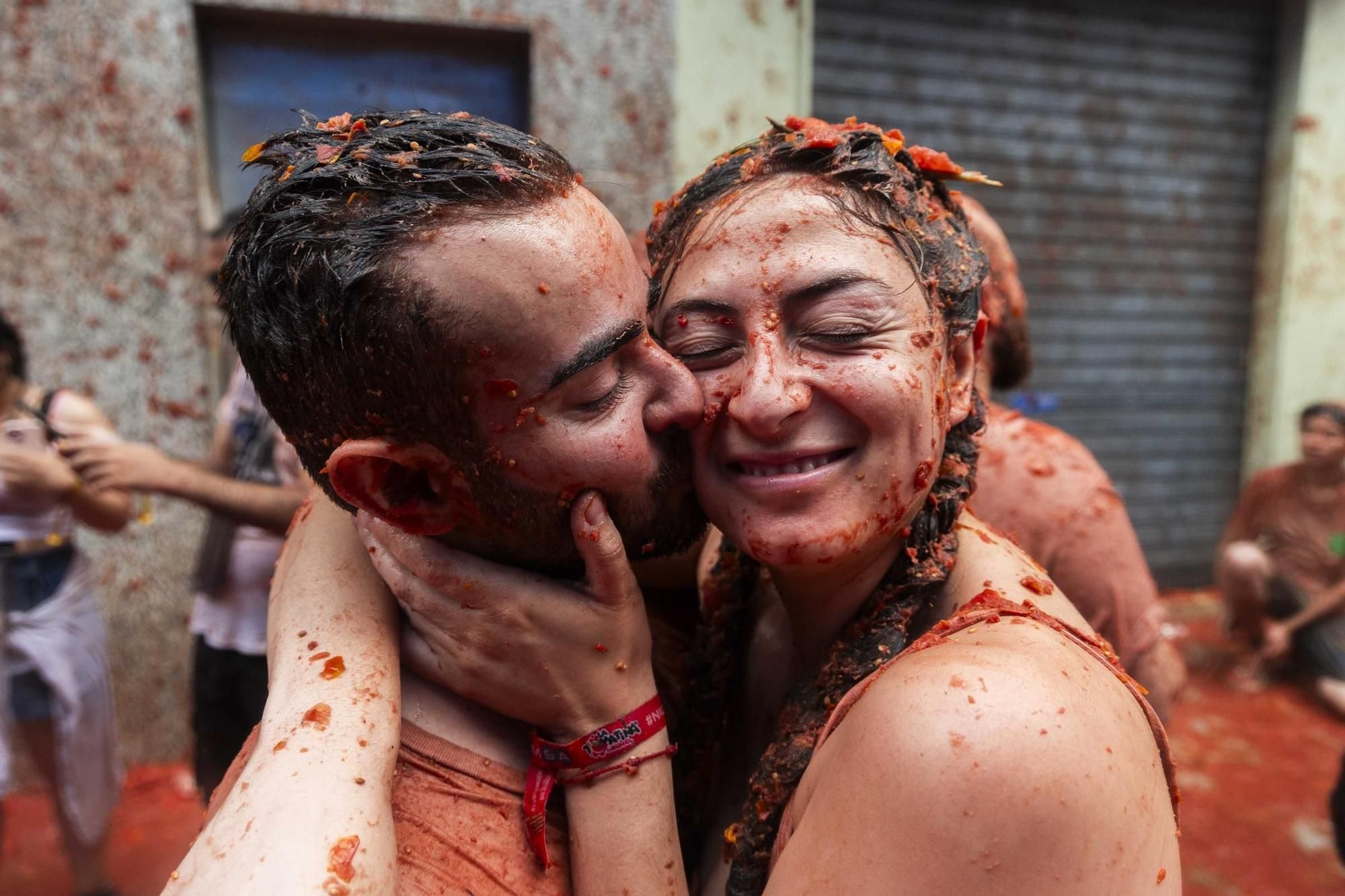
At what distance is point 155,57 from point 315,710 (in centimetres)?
462

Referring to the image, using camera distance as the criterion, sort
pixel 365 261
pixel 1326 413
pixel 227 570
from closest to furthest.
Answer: pixel 365 261 < pixel 227 570 < pixel 1326 413

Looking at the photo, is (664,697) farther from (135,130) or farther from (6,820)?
(6,820)

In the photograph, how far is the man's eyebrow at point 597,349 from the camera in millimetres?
1373

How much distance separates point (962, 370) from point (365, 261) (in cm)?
103

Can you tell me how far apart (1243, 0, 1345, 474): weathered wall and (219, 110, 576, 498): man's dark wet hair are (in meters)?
7.96

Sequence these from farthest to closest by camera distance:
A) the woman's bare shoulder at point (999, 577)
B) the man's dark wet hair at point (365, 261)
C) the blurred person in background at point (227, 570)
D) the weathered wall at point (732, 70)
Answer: the weathered wall at point (732, 70) → the blurred person in background at point (227, 570) → the woman's bare shoulder at point (999, 577) → the man's dark wet hair at point (365, 261)

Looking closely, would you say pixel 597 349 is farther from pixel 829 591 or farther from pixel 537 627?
pixel 829 591

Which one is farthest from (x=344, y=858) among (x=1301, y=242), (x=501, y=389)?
(x=1301, y=242)

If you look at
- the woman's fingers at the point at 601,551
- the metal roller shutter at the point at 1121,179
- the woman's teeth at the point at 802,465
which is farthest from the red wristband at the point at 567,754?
the metal roller shutter at the point at 1121,179

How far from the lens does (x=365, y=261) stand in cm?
129

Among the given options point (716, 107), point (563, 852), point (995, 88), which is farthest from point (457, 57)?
point (563, 852)

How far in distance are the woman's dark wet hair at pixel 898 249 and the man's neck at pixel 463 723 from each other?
369 millimetres

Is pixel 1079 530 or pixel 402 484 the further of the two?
pixel 1079 530

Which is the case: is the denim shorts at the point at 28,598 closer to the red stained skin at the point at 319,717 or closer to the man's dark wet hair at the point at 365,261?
the man's dark wet hair at the point at 365,261
